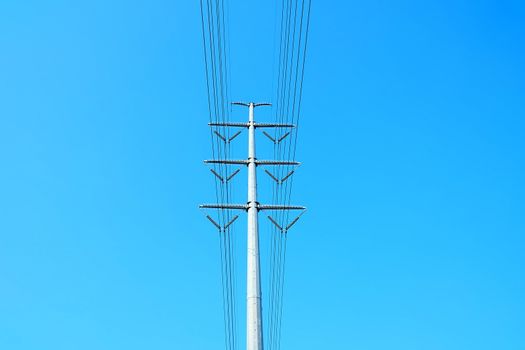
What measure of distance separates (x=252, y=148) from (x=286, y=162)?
159cm

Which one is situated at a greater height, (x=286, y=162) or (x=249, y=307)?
(x=286, y=162)

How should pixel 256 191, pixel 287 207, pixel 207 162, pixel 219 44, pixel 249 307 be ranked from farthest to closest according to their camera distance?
pixel 207 162 < pixel 287 207 < pixel 256 191 < pixel 219 44 < pixel 249 307

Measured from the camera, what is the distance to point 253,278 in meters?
13.3

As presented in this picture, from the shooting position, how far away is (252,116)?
19922 mm

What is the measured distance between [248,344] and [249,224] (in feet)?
12.9

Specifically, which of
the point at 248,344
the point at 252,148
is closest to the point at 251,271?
the point at 248,344

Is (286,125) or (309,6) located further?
(286,125)

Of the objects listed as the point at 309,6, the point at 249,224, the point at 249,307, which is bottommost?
the point at 249,307

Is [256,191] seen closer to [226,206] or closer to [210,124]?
[226,206]

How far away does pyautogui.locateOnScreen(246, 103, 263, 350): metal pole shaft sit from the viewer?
12.1 m

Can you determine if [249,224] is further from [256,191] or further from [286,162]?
[286,162]

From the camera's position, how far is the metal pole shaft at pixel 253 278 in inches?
475

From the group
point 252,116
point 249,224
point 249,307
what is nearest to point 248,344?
point 249,307

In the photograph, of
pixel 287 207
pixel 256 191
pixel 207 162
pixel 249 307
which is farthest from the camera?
pixel 207 162
